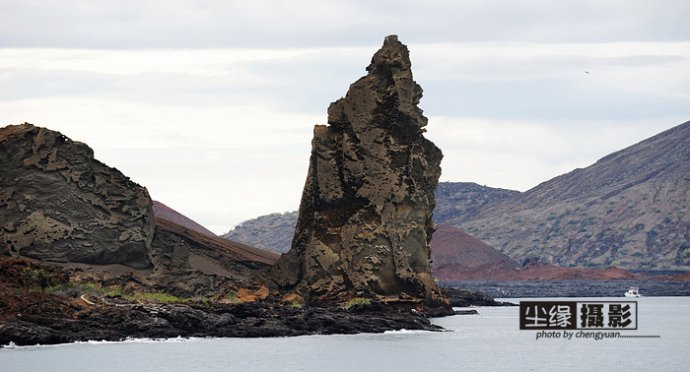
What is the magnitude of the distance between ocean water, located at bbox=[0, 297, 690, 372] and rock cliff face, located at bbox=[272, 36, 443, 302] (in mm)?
12730

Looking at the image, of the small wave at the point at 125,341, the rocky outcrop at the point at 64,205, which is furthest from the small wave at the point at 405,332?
the rocky outcrop at the point at 64,205

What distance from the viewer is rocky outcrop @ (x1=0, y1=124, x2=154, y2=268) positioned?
311 feet

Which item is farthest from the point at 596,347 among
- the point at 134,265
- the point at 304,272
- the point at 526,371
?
the point at 134,265

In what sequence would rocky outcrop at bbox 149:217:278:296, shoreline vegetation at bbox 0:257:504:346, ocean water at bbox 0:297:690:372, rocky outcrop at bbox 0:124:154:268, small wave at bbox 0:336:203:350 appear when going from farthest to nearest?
rocky outcrop at bbox 0:124:154:268, rocky outcrop at bbox 149:217:278:296, shoreline vegetation at bbox 0:257:504:346, small wave at bbox 0:336:203:350, ocean water at bbox 0:297:690:372

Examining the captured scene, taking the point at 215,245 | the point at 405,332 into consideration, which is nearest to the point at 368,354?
the point at 405,332

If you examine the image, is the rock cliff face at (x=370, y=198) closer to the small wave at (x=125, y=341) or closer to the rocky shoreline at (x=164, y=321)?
the rocky shoreline at (x=164, y=321)

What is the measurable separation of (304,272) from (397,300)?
752cm

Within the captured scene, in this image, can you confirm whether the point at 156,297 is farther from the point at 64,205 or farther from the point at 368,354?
the point at 368,354

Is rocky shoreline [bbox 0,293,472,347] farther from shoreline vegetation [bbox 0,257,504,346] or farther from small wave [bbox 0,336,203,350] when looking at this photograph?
small wave [bbox 0,336,203,350]

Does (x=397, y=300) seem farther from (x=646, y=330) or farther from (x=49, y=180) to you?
(x=49, y=180)

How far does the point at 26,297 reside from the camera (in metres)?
64.7

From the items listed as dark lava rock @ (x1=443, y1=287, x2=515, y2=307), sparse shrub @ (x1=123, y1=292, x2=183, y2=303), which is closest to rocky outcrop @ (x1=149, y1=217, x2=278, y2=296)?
sparse shrub @ (x1=123, y1=292, x2=183, y2=303)

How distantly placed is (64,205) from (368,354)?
4024 centimetres

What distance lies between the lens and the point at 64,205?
3821 inches
